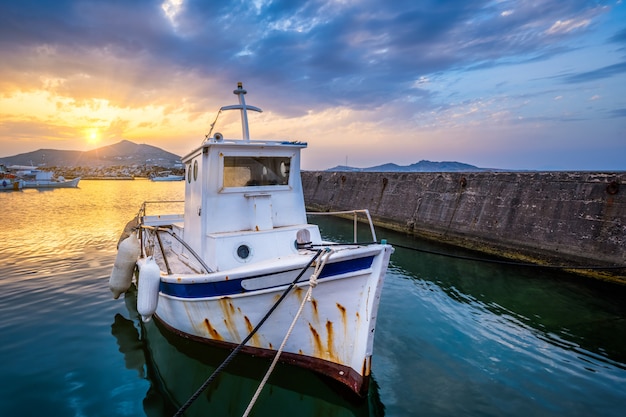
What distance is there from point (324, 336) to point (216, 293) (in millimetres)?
1892

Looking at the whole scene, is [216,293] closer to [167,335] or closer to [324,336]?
[324,336]

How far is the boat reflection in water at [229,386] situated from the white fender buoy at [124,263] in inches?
74.5

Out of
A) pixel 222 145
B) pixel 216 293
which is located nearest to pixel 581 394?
pixel 216 293

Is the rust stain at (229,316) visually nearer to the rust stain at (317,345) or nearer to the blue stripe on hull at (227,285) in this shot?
the blue stripe on hull at (227,285)

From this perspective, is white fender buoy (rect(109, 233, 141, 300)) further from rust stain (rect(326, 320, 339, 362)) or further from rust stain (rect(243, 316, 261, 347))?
rust stain (rect(326, 320, 339, 362))

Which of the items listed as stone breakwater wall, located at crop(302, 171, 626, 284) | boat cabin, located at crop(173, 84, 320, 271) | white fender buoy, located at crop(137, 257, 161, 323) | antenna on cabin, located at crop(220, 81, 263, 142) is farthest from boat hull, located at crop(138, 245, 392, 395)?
stone breakwater wall, located at crop(302, 171, 626, 284)

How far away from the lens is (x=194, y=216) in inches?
283

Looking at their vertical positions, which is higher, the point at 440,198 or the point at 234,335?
the point at 440,198

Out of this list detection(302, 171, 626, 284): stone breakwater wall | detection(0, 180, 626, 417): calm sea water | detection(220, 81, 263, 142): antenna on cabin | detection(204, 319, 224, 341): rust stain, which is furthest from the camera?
detection(302, 171, 626, 284): stone breakwater wall

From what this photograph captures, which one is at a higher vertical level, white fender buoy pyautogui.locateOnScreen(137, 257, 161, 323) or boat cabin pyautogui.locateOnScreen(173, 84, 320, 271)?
boat cabin pyautogui.locateOnScreen(173, 84, 320, 271)

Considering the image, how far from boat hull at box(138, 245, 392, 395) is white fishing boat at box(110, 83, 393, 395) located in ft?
0.05

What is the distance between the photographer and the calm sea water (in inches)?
202

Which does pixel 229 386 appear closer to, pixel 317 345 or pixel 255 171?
pixel 317 345

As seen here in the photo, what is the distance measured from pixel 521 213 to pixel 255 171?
11884 millimetres
